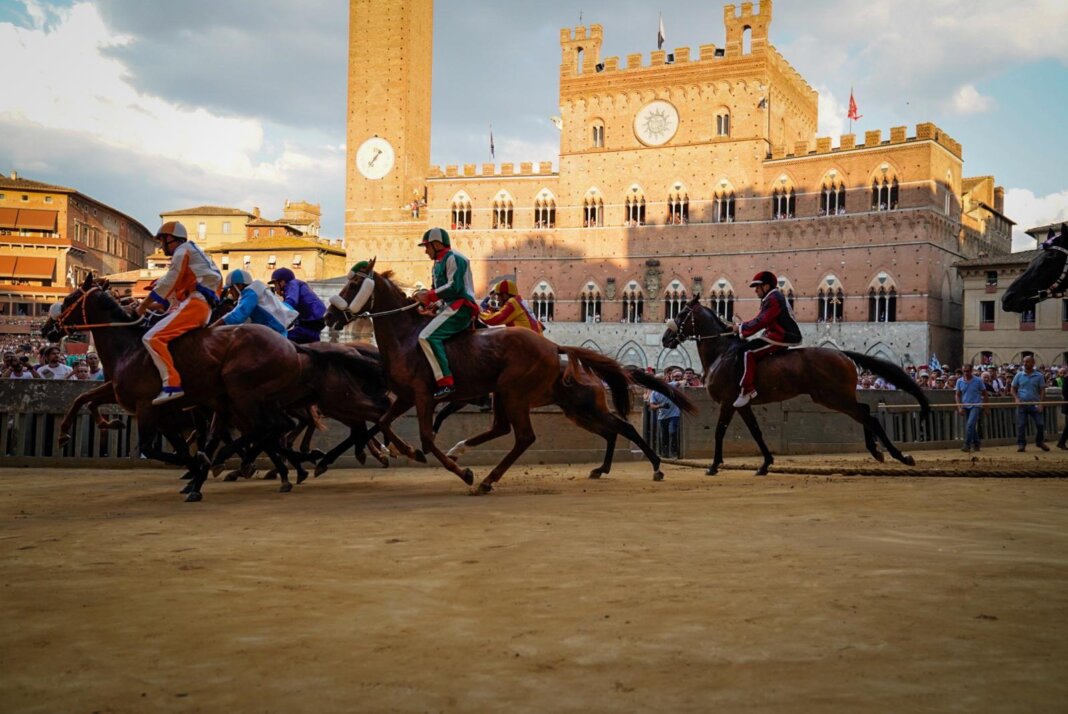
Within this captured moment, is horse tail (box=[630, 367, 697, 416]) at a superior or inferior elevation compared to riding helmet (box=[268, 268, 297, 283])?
inferior

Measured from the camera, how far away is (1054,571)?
515 centimetres

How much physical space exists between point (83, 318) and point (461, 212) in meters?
46.4

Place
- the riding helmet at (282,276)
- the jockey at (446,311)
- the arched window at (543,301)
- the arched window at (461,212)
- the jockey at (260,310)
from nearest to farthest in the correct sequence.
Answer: the jockey at (446,311) → the jockey at (260,310) → the riding helmet at (282,276) → the arched window at (543,301) → the arched window at (461,212)

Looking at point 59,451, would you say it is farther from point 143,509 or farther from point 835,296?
point 835,296

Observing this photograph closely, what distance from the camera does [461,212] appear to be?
183ft

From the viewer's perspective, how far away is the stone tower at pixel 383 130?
5775 cm

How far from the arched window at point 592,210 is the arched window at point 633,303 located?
13.6ft

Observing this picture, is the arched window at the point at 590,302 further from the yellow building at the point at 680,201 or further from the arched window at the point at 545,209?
the arched window at the point at 545,209

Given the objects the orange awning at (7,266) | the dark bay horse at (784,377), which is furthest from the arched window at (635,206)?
the orange awning at (7,266)

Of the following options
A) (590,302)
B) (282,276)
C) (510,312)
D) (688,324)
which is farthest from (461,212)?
(282,276)

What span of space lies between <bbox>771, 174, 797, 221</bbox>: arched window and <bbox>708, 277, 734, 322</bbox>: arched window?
4280 mm

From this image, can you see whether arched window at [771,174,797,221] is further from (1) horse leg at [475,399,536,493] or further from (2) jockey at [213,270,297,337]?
(1) horse leg at [475,399,536,493]

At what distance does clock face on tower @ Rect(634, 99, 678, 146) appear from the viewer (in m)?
52.0

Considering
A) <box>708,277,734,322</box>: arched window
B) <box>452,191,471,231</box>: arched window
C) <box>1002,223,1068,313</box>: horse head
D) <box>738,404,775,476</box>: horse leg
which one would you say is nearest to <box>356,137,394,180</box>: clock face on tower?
<box>452,191,471,231</box>: arched window
